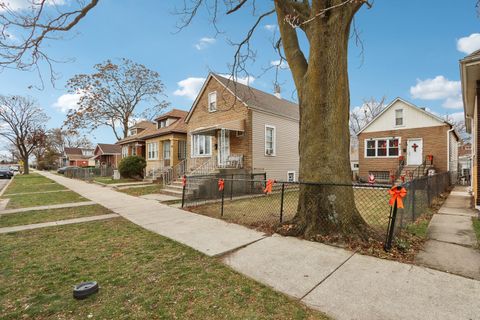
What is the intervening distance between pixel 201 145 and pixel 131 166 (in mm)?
7570

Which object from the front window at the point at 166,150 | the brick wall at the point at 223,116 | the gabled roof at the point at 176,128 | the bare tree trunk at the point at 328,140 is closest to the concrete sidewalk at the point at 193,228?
the bare tree trunk at the point at 328,140

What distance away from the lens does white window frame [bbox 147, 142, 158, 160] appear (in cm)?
2134

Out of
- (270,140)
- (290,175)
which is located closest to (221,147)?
(270,140)

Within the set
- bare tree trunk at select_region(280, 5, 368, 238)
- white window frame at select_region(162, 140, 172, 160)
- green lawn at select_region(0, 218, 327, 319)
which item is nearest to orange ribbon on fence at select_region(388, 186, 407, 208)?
bare tree trunk at select_region(280, 5, 368, 238)

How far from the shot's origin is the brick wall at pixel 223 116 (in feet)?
43.7

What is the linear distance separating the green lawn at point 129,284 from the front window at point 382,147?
1833 centimetres

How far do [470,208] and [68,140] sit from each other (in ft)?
282

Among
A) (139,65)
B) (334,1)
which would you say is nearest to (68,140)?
(139,65)

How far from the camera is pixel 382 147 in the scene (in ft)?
60.2

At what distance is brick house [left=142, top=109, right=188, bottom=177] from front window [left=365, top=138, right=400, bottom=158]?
14.7m

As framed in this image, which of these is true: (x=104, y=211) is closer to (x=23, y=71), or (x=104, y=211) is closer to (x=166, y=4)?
(x=23, y=71)

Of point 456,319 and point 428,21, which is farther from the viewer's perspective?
point 428,21

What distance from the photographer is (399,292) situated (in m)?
2.85

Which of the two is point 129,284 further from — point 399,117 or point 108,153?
point 108,153
